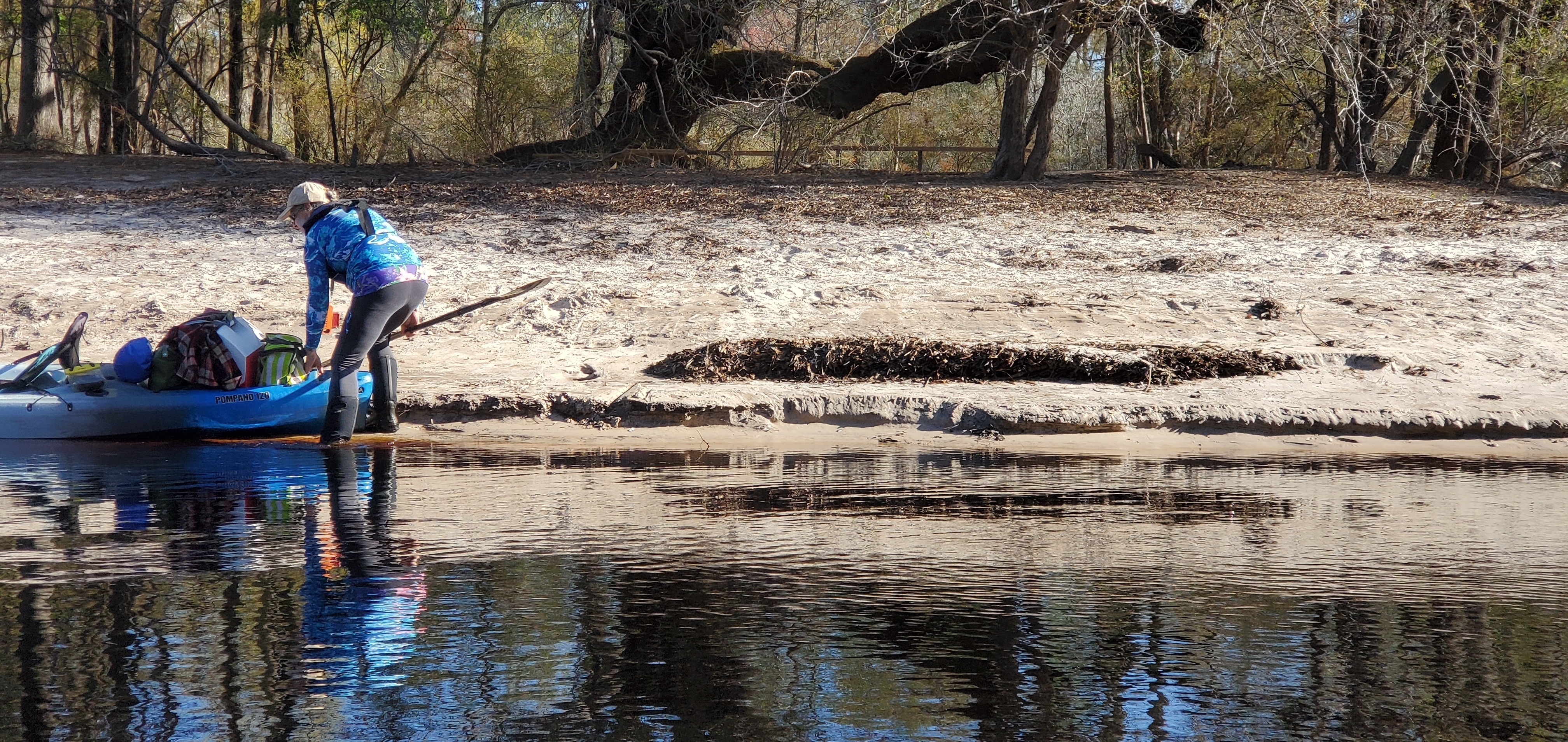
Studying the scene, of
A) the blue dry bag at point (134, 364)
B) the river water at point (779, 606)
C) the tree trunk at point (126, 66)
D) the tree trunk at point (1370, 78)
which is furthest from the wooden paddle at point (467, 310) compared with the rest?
the tree trunk at point (126, 66)

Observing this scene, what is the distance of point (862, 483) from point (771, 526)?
1.29 meters

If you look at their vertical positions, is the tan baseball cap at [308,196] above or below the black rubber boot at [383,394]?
above

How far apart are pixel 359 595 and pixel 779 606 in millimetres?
1369

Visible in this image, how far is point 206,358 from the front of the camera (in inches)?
333

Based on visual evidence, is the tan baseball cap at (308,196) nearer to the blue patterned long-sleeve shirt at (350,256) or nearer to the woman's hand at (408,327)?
the blue patterned long-sleeve shirt at (350,256)

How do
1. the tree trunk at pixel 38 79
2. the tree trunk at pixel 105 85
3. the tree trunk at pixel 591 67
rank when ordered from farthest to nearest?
the tree trunk at pixel 105 85 < the tree trunk at pixel 38 79 < the tree trunk at pixel 591 67

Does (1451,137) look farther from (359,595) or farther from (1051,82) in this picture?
(359,595)

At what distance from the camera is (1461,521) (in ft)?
19.2

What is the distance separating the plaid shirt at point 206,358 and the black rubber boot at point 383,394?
2.62ft

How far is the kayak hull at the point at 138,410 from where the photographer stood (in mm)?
8422

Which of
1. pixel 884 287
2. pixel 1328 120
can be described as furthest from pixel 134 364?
pixel 1328 120

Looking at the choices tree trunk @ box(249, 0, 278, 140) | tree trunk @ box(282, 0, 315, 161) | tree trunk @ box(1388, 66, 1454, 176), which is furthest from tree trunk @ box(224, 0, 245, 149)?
tree trunk @ box(1388, 66, 1454, 176)

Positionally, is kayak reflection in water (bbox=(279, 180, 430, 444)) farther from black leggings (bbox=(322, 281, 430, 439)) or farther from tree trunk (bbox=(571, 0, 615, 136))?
tree trunk (bbox=(571, 0, 615, 136))

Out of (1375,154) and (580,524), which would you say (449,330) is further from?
(1375,154)
